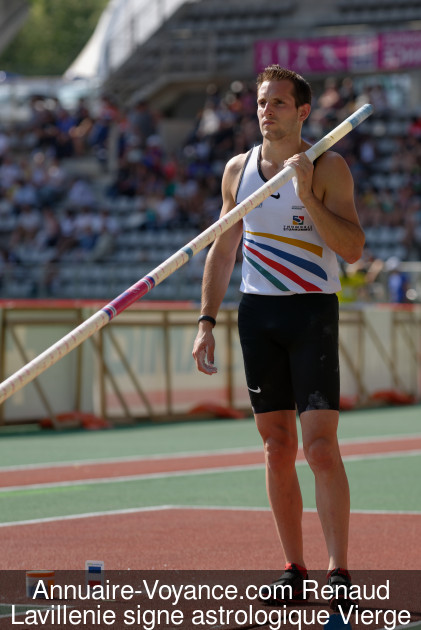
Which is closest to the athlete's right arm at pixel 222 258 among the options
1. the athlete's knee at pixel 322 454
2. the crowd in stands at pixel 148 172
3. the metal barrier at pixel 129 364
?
the athlete's knee at pixel 322 454

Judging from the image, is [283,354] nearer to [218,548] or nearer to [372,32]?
[218,548]

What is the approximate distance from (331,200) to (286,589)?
1771mm

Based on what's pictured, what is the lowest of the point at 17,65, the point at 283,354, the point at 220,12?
the point at 283,354

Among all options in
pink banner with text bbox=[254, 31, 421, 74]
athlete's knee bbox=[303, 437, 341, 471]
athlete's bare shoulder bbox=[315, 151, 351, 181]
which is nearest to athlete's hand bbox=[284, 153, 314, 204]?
athlete's bare shoulder bbox=[315, 151, 351, 181]

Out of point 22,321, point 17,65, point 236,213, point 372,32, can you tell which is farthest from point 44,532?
point 17,65

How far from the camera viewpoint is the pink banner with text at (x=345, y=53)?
31250mm

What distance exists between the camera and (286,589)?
586cm

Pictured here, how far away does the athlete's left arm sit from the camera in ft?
18.8

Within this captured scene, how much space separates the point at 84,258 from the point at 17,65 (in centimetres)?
8060

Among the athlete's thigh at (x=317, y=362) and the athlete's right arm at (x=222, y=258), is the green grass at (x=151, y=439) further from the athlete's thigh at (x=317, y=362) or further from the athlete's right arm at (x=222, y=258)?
the athlete's thigh at (x=317, y=362)

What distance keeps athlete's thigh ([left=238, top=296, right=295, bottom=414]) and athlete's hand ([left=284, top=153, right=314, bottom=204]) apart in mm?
577

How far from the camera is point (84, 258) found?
27.9m

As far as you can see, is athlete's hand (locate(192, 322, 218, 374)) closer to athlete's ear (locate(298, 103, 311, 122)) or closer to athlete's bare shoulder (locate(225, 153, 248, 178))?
athlete's bare shoulder (locate(225, 153, 248, 178))

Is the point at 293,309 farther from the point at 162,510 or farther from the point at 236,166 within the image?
the point at 162,510
